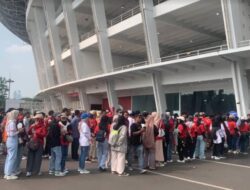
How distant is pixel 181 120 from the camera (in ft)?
41.0

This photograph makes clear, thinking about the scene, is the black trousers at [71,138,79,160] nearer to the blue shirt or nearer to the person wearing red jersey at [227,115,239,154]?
the blue shirt

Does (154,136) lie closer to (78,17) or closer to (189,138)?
(189,138)

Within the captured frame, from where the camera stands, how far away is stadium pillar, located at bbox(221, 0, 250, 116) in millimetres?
19703

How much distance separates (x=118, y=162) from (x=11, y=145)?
272cm

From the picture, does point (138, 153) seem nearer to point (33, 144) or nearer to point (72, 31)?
point (33, 144)

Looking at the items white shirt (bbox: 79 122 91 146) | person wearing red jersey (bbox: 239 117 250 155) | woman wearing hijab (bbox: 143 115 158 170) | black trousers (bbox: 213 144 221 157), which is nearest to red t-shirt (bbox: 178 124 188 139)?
black trousers (bbox: 213 144 221 157)

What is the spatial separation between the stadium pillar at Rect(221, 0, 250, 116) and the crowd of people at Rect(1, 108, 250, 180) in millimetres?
7425

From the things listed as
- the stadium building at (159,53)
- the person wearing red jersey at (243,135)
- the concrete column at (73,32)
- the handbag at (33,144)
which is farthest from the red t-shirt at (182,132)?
the concrete column at (73,32)

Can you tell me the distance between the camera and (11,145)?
8.87 m

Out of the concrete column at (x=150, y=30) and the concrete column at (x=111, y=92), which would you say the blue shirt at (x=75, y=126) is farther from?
the concrete column at (x=111, y=92)

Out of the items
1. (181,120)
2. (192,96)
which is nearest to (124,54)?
(192,96)

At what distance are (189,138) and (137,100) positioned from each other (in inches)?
858

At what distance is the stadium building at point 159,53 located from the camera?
67.2 ft

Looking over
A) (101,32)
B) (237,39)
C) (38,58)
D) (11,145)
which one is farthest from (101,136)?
(38,58)
